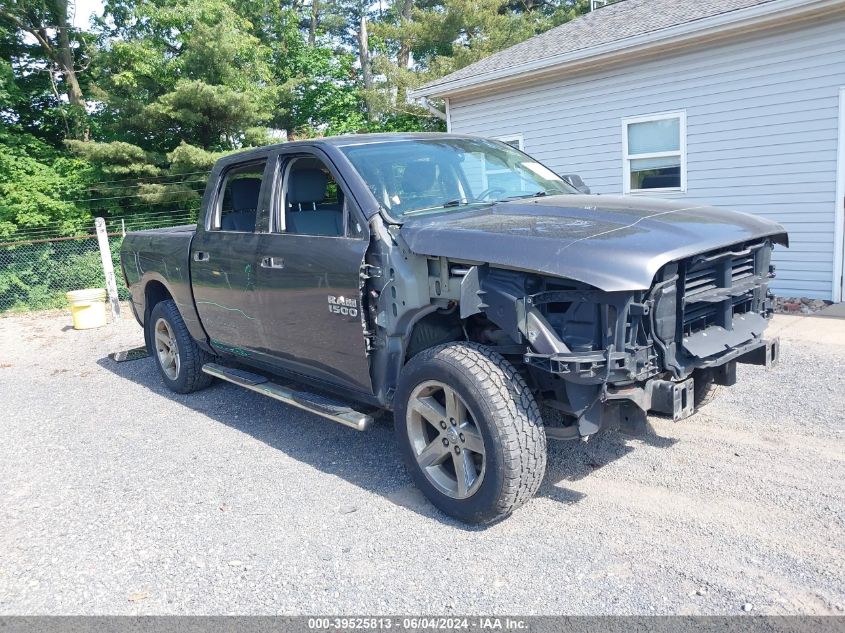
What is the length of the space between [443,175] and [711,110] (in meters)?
6.54

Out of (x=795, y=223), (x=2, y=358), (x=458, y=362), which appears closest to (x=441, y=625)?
(x=458, y=362)

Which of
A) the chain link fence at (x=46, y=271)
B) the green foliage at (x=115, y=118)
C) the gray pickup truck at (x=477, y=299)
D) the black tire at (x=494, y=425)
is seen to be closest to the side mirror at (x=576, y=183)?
the gray pickup truck at (x=477, y=299)

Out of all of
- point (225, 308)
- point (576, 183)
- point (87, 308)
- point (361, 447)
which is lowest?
point (361, 447)

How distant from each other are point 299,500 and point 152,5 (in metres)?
17.2

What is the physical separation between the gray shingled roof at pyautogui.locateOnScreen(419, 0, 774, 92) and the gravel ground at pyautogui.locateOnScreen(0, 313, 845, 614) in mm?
5907

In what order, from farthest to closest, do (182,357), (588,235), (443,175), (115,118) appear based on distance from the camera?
(115,118) < (182,357) < (443,175) < (588,235)

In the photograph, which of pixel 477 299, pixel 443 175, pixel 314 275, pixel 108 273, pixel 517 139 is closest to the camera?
pixel 477 299

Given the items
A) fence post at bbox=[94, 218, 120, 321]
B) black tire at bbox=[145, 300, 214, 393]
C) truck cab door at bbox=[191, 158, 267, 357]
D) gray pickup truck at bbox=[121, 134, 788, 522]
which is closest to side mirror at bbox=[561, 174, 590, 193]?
gray pickup truck at bbox=[121, 134, 788, 522]

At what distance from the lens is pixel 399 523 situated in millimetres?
3656

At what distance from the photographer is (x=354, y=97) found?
23969 mm

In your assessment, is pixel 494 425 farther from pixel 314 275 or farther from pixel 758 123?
pixel 758 123

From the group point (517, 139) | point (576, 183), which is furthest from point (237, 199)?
point (517, 139)

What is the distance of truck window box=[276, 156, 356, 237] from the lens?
4.56 metres

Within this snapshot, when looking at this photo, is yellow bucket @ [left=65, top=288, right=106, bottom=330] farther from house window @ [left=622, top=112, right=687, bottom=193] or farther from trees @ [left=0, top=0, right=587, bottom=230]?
house window @ [left=622, top=112, right=687, bottom=193]
